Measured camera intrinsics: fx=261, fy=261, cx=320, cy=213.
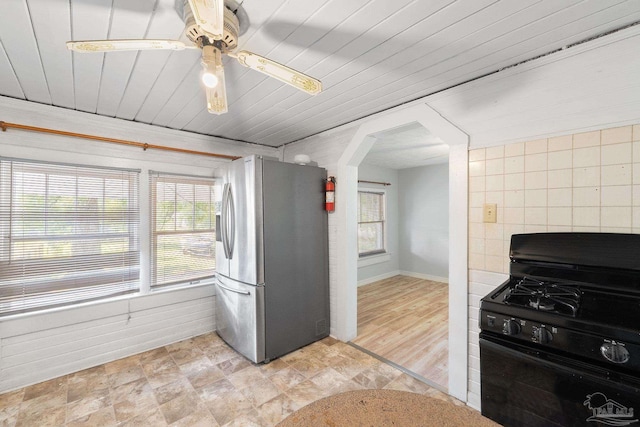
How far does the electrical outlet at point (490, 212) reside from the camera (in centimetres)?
174

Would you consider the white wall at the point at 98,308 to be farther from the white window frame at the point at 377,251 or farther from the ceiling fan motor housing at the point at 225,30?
the white window frame at the point at 377,251

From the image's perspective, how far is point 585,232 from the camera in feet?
4.67

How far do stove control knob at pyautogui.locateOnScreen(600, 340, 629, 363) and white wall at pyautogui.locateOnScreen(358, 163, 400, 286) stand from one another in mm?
4001

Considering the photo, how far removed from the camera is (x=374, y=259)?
5262mm

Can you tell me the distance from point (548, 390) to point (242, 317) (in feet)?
7.15

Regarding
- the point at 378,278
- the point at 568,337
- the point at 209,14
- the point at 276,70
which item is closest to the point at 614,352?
the point at 568,337

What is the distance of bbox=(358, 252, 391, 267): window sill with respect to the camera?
Result: 5016 millimetres

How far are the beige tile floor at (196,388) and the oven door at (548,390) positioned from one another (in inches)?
31.6

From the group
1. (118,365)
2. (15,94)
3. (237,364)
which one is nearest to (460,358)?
(237,364)

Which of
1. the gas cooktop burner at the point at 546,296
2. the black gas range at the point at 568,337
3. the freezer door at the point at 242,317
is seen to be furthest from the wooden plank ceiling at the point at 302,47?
the freezer door at the point at 242,317

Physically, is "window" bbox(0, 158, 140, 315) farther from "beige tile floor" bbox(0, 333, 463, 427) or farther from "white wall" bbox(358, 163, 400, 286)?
"white wall" bbox(358, 163, 400, 286)

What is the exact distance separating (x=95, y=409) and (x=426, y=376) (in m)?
2.48

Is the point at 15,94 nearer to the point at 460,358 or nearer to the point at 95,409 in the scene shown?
the point at 95,409

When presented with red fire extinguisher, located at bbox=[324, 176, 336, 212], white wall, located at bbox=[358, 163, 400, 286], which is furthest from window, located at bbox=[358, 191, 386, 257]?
red fire extinguisher, located at bbox=[324, 176, 336, 212]
